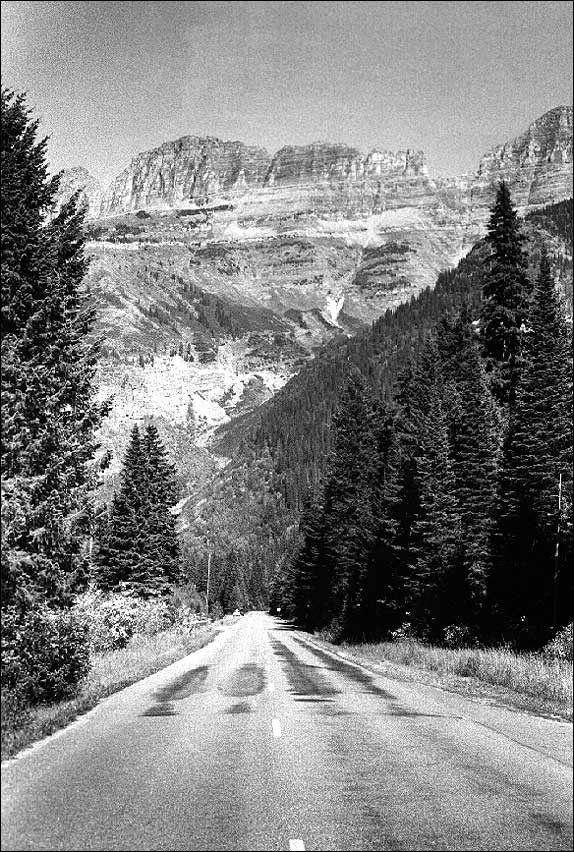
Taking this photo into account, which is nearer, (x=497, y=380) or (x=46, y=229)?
(x=46, y=229)

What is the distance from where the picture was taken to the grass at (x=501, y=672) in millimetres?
17703

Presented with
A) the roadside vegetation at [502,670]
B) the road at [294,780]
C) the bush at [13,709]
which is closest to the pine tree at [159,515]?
the roadside vegetation at [502,670]

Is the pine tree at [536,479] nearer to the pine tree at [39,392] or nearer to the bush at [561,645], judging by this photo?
the bush at [561,645]

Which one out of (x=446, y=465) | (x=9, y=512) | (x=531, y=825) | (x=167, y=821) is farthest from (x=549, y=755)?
(x=446, y=465)

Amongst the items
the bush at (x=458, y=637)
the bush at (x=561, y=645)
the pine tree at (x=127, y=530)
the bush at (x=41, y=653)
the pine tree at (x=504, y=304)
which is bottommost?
the bush at (x=458, y=637)

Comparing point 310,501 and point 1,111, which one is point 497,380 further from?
point 310,501

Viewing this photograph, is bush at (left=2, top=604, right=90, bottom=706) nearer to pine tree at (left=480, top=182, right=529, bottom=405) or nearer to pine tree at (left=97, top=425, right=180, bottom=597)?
pine tree at (left=97, top=425, right=180, bottom=597)

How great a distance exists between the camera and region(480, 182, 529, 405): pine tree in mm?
45844

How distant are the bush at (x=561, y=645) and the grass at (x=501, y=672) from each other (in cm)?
37

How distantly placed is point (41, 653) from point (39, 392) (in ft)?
18.4

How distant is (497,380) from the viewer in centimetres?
4638

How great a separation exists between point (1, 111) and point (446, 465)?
27.1 m

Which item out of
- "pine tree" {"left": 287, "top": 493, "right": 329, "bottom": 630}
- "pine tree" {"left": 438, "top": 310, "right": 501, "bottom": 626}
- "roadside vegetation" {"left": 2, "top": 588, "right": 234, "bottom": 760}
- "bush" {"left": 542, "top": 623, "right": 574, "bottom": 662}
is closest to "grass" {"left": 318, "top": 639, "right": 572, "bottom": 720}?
"bush" {"left": 542, "top": 623, "right": 574, "bottom": 662}

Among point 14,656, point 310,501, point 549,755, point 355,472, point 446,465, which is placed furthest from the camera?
point 310,501
